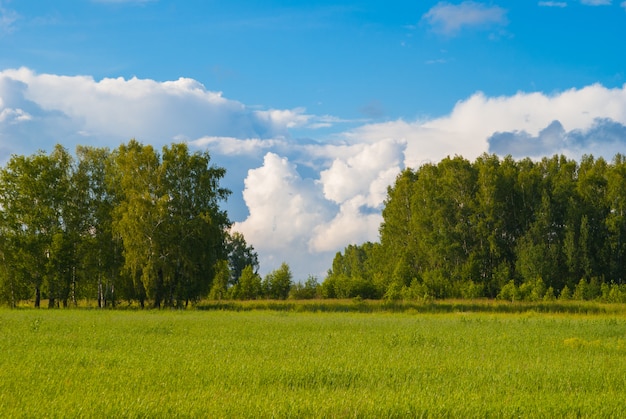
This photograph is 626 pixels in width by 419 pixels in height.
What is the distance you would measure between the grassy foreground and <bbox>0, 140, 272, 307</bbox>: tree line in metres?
28.5

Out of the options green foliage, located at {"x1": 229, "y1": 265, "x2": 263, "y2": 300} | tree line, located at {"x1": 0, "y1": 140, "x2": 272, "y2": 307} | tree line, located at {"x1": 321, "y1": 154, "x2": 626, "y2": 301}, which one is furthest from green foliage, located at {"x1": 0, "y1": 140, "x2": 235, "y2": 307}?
tree line, located at {"x1": 321, "y1": 154, "x2": 626, "y2": 301}

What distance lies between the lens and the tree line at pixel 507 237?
70750 mm

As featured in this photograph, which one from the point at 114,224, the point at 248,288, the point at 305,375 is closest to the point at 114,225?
the point at 114,224

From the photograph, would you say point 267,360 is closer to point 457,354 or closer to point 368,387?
point 368,387

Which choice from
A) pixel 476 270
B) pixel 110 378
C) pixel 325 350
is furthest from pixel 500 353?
pixel 476 270

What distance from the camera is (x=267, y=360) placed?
17.9m

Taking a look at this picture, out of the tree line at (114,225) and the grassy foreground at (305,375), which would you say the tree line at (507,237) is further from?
the grassy foreground at (305,375)

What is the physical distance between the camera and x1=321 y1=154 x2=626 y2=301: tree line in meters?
70.8

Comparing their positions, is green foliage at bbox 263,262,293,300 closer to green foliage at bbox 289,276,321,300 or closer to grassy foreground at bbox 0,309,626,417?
green foliage at bbox 289,276,321,300

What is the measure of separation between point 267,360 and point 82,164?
46.8 meters

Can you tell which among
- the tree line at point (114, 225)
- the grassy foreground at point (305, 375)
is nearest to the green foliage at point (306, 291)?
the tree line at point (114, 225)

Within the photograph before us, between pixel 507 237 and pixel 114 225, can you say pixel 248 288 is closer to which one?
pixel 114 225

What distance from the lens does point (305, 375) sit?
15008mm

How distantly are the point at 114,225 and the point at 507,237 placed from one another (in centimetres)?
4850
